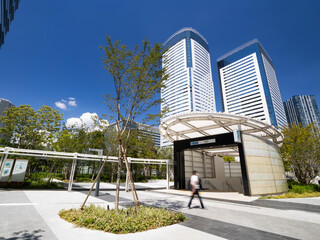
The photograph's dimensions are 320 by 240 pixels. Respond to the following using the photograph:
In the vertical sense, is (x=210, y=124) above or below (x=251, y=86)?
below

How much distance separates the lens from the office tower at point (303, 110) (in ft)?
516

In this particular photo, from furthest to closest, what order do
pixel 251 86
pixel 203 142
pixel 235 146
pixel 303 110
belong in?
pixel 303 110, pixel 251 86, pixel 235 146, pixel 203 142

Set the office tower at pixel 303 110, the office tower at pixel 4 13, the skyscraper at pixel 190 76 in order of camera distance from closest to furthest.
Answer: the office tower at pixel 4 13 < the skyscraper at pixel 190 76 < the office tower at pixel 303 110

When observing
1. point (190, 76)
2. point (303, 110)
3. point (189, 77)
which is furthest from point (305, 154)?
point (303, 110)

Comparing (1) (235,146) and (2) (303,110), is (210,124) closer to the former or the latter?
(1) (235,146)

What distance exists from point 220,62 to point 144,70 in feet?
525

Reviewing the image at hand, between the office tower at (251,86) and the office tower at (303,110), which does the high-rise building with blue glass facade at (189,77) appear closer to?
the office tower at (251,86)

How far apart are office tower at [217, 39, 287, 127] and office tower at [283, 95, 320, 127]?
64.0 meters

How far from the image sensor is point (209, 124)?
1543 cm

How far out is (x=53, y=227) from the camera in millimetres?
4199

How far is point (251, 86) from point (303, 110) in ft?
320

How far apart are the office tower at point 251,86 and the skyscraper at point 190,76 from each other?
15.5 metres

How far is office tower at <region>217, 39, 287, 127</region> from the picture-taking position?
106 metres

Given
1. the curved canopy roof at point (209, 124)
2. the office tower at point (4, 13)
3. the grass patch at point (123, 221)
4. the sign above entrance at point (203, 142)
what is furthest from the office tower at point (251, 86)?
the office tower at point (4, 13)
